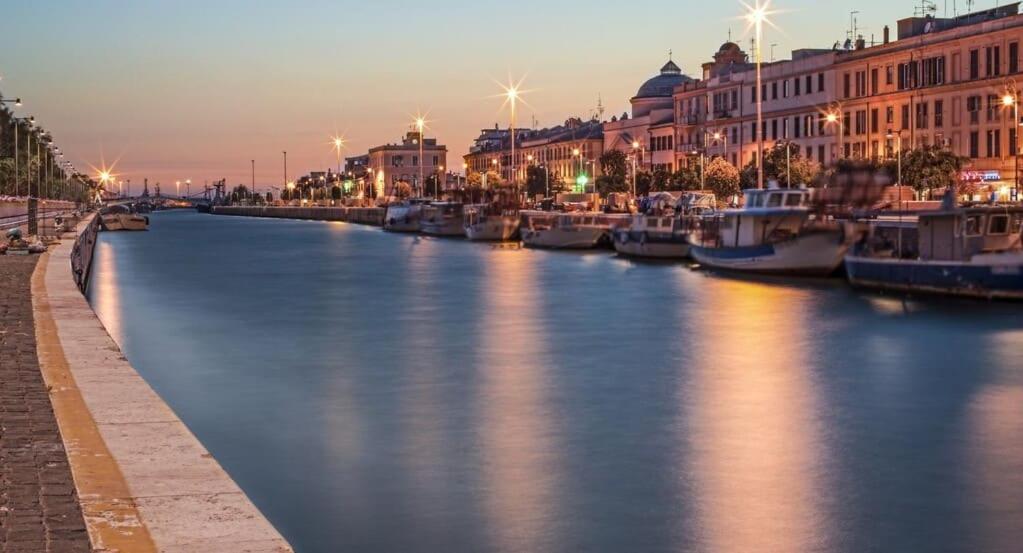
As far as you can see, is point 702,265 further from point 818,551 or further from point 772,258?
point 818,551

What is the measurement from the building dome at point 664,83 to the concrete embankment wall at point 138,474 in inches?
5995

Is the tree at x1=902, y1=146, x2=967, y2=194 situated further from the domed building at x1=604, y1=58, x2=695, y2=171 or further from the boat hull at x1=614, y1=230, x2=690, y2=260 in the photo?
the domed building at x1=604, y1=58, x2=695, y2=171

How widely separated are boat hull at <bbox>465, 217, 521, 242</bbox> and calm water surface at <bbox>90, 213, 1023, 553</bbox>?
5442 centimetres

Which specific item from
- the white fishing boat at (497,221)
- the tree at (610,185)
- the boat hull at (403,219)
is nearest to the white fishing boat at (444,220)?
the white fishing boat at (497,221)

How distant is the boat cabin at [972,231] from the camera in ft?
157

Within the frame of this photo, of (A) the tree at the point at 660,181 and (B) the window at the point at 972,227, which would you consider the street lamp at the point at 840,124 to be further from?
(B) the window at the point at 972,227

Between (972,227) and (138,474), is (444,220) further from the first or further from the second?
(138,474)

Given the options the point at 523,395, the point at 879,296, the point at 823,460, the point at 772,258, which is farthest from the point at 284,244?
the point at 823,460

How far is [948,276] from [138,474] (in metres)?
39.8

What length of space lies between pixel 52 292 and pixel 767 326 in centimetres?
2037

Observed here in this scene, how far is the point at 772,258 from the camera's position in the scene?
59.7 metres

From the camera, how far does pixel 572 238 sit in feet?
303

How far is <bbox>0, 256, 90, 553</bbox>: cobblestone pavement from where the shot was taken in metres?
10.0

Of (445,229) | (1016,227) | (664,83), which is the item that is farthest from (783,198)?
(664,83)
